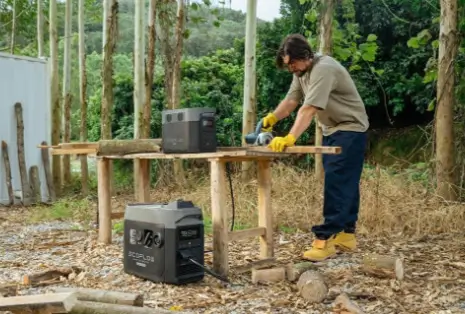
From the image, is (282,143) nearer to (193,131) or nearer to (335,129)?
(193,131)

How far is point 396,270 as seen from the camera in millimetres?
4590

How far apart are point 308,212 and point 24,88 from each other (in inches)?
253

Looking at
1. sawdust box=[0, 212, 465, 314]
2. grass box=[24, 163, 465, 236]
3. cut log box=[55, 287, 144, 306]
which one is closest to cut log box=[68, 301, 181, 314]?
cut log box=[55, 287, 144, 306]

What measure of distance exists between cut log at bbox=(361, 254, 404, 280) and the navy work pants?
53 cm

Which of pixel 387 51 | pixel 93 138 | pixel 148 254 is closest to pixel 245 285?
pixel 148 254

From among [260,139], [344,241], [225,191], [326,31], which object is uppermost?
[326,31]

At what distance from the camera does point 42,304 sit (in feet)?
10.6

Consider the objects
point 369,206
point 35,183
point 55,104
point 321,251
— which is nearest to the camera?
point 321,251

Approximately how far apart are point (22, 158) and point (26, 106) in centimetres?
104

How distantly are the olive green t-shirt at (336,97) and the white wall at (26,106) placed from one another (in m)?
6.94

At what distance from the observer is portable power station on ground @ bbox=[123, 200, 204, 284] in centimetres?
436

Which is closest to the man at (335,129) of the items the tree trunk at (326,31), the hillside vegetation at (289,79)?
the tree trunk at (326,31)

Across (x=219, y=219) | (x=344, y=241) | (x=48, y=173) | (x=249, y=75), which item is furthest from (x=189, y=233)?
(x=48, y=173)

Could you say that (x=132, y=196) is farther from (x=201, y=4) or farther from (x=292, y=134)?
(x=292, y=134)
